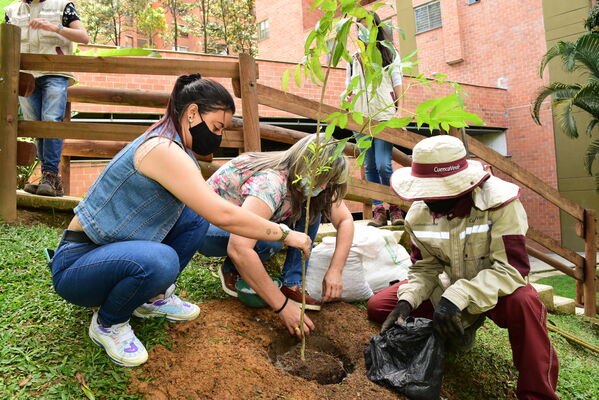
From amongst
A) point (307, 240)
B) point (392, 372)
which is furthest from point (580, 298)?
point (307, 240)

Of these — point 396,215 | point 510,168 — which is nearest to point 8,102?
point 396,215

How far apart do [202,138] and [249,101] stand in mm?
1445

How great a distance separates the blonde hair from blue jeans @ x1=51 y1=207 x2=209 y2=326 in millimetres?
808

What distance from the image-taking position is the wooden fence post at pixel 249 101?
344cm

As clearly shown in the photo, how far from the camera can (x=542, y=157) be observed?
49.4 feet

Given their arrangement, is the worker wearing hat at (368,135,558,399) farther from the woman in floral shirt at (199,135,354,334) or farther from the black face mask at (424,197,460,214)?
the woman in floral shirt at (199,135,354,334)

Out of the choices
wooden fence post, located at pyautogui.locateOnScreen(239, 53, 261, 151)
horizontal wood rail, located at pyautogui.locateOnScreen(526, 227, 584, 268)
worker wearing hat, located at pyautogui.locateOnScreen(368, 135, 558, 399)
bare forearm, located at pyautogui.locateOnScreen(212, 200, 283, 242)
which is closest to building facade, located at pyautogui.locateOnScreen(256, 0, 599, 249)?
horizontal wood rail, located at pyautogui.locateOnScreen(526, 227, 584, 268)

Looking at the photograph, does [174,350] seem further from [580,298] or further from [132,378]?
[580,298]

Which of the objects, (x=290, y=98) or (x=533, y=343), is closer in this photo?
(x=533, y=343)

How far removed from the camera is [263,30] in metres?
20.8

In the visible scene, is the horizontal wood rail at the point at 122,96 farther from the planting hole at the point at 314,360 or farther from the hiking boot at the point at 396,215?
the planting hole at the point at 314,360

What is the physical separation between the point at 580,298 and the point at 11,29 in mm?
6972

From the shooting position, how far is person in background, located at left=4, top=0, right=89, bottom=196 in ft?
12.4

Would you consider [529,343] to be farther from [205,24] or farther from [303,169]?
[205,24]
